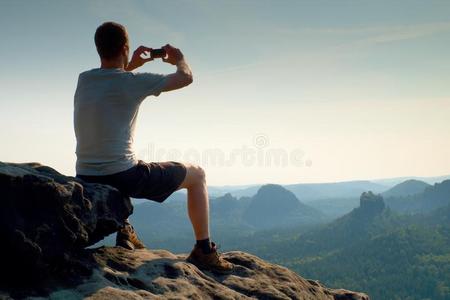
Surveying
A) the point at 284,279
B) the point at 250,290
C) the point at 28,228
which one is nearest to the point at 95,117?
the point at 28,228

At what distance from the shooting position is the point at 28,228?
213 inches

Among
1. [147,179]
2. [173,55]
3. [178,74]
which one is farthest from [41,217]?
[173,55]

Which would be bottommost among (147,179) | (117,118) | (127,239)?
(127,239)

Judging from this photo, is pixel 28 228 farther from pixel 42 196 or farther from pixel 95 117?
pixel 95 117

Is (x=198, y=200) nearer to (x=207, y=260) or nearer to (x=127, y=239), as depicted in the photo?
(x=207, y=260)

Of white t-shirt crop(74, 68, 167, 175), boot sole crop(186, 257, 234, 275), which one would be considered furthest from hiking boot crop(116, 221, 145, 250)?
white t-shirt crop(74, 68, 167, 175)

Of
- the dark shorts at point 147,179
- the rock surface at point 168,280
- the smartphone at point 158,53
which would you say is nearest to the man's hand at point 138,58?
the smartphone at point 158,53

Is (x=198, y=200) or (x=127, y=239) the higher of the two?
(x=198, y=200)

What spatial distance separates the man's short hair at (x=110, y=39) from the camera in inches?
260

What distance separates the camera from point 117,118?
683 cm

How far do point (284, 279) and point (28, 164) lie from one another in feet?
19.1

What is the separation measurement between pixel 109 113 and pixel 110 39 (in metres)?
1.14

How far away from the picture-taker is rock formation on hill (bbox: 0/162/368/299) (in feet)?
17.2

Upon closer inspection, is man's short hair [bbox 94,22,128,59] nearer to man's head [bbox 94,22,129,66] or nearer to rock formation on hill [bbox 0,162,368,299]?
man's head [bbox 94,22,129,66]
